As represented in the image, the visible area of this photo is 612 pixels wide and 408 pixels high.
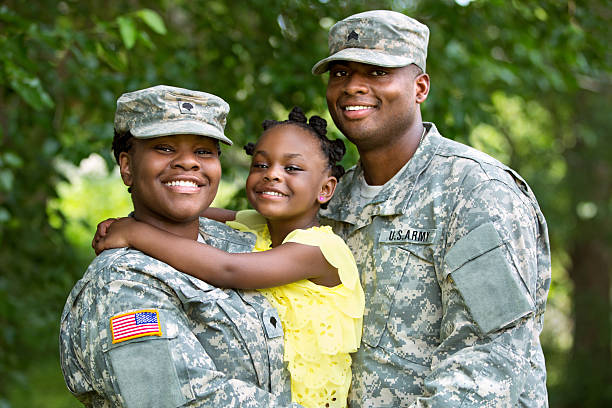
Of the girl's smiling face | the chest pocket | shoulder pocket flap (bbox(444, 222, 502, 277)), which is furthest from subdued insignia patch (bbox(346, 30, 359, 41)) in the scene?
shoulder pocket flap (bbox(444, 222, 502, 277))

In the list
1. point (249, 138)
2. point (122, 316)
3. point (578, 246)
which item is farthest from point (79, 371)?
point (578, 246)

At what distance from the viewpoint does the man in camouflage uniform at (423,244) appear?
2367 mm

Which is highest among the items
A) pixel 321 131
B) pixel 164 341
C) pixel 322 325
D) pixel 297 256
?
pixel 321 131

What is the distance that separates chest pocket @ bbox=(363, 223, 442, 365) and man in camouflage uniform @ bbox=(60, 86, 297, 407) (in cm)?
41

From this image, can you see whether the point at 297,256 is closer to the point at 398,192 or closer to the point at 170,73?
the point at 398,192

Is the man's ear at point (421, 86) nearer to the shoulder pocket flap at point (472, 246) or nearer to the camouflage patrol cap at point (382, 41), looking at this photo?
the camouflage patrol cap at point (382, 41)

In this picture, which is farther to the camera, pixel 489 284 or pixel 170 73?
pixel 170 73

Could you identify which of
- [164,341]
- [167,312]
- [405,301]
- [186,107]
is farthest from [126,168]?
[405,301]

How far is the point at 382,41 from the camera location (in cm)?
289

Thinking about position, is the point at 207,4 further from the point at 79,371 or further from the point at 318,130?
the point at 79,371

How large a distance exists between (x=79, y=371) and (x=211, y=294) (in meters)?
0.50

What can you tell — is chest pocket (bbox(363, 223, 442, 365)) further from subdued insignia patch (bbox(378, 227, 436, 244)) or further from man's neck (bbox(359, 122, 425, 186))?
man's neck (bbox(359, 122, 425, 186))

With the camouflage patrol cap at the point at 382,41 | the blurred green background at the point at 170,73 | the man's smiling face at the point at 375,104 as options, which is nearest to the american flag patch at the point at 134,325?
the man's smiling face at the point at 375,104

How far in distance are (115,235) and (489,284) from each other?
128cm
